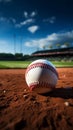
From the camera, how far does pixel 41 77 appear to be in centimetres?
438

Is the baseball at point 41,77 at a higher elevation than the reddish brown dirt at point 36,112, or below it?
higher

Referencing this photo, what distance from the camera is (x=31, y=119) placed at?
307 cm

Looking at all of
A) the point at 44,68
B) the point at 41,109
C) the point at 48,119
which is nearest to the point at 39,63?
the point at 44,68

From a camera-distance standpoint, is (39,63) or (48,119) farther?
(39,63)

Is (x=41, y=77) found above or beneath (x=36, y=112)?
above

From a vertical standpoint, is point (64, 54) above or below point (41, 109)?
above

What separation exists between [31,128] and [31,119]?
0.32 metres

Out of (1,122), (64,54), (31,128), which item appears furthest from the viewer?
(64,54)

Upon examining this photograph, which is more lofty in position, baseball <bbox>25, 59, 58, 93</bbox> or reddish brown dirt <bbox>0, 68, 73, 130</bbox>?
baseball <bbox>25, 59, 58, 93</bbox>

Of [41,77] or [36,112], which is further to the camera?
[41,77]

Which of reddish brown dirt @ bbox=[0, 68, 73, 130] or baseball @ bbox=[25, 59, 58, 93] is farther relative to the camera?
baseball @ bbox=[25, 59, 58, 93]

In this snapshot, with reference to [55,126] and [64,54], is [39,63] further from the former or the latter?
[64,54]

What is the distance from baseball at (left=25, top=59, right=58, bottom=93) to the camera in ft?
14.4

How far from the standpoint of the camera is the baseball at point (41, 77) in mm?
4402
